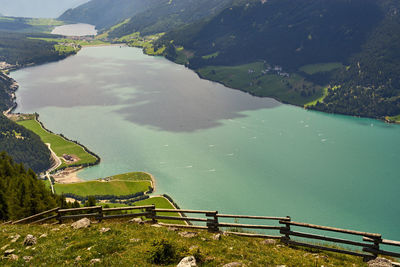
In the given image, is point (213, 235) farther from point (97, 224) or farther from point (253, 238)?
point (97, 224)

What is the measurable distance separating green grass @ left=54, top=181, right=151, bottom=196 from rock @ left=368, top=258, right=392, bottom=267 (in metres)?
127

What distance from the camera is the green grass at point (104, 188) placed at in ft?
463

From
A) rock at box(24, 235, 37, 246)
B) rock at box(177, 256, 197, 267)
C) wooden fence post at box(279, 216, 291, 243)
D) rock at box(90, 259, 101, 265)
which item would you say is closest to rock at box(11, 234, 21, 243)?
rock at box(24, 235, 37, 246)

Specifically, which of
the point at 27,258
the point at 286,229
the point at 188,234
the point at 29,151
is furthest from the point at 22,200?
the point at 29,151

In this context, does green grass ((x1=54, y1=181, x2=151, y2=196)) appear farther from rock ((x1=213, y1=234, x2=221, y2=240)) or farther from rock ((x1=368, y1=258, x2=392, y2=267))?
rock ((x1=368, y1=258, x2=392, y2=267))

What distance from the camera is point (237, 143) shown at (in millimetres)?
196375

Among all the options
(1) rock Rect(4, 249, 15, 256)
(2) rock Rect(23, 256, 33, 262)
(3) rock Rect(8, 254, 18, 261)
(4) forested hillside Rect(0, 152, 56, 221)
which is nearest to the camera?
(2) rock Rect(23, 256, 33, 262)

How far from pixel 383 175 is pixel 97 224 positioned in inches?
6646

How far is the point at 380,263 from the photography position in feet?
74.6

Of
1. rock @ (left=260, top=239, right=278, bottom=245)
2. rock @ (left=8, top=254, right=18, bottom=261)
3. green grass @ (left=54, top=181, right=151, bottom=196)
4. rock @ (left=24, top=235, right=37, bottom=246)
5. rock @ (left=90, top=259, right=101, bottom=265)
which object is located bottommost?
green grass @ (left=54, top=181, right=151, bottom=196)

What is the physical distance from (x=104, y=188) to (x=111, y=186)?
3396 mm

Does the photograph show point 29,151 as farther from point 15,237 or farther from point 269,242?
point 269,242

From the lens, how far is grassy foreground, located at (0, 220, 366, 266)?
72.9 ft

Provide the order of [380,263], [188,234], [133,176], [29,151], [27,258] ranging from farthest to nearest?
[29,151] → [133,176] → [188,234] → [27,258] → [380,263]
